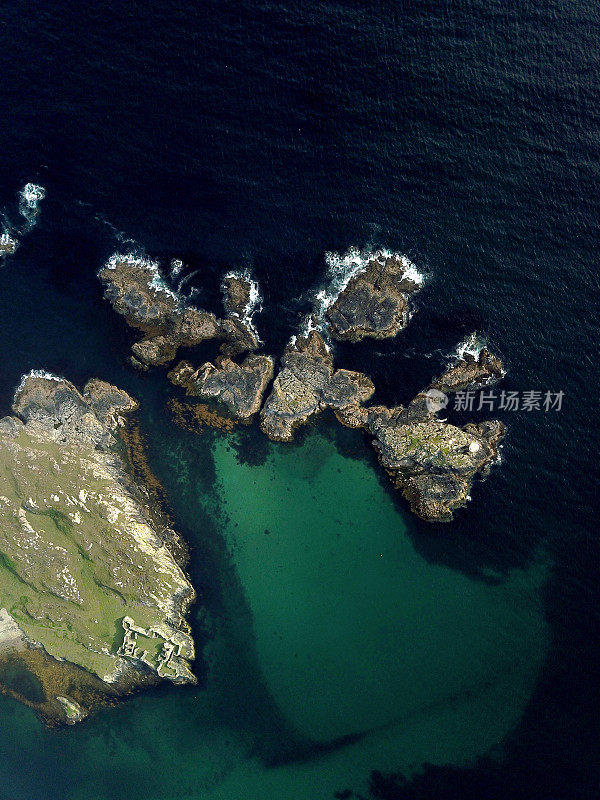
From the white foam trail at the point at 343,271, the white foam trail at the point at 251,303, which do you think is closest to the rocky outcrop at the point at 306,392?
Result: the white foam trail at the point at 343,271

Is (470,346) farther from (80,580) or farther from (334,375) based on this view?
(80,580)

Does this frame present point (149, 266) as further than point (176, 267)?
Yes

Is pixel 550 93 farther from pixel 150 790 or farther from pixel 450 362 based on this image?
pixel 150 790

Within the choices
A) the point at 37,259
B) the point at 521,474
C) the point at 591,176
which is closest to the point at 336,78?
the point at 591,176

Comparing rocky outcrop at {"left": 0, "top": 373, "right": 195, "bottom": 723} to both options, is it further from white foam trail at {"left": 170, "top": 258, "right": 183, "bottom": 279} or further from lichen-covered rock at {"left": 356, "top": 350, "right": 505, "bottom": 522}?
lichen-covered rock at {"left": 356, "top": 350, "right": 505, "bottom": 522}

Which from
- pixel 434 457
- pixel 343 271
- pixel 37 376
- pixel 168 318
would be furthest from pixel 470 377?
pixel 37 376

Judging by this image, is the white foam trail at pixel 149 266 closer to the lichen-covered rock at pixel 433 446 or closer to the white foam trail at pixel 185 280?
the white foam trail at pixel 185 280
